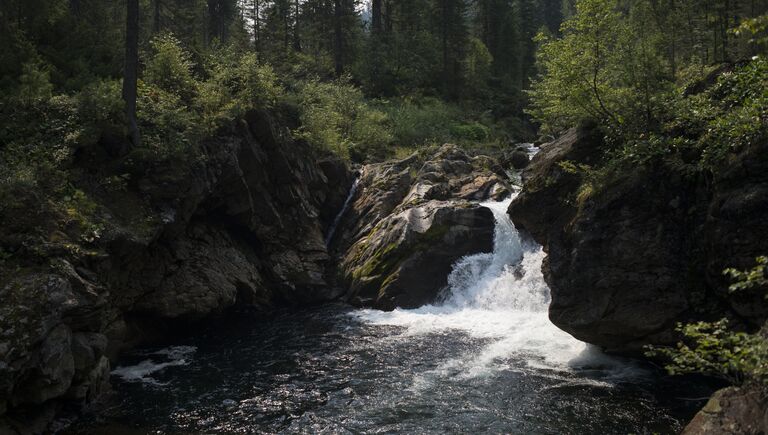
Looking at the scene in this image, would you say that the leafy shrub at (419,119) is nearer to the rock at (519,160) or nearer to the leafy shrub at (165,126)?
the rock at (519,160)

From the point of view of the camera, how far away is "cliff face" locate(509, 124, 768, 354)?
11883 millimetres

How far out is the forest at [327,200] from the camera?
38.7 ft

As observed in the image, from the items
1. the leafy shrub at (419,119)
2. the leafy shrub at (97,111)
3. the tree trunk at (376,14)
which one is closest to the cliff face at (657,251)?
the leafy shrub at (97,111)

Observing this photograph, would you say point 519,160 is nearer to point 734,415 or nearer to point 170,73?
point 170,73

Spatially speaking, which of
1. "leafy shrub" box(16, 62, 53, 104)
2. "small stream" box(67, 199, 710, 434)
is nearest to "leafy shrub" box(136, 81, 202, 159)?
"leafy shrub" box(16, 62, 53, 104)

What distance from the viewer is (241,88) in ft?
82.5

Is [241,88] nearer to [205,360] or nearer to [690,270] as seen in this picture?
[205,360]

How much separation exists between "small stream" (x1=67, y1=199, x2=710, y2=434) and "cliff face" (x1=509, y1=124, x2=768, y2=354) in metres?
1.64

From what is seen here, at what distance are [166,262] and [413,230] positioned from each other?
10.5 metres

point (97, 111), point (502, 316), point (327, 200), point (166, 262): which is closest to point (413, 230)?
point (502, 316)

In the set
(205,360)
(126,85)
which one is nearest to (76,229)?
(205,360)

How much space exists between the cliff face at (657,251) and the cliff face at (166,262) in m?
12.6

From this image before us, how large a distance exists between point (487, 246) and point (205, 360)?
12925 millimetres

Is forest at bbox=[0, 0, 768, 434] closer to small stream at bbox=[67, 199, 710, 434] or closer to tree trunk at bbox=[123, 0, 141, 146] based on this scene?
tree trunk at bbox=[123, 0, 141, 146]
